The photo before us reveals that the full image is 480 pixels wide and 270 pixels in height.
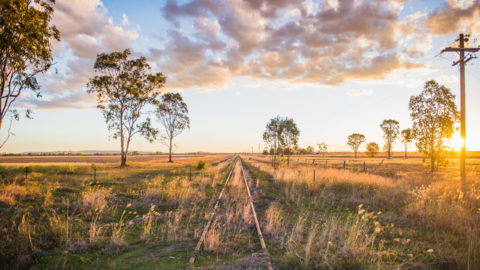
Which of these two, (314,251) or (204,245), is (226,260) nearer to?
(204,245)

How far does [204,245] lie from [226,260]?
34.5 inches

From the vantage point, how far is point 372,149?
9925 centimetres

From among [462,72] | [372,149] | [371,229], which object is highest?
[462,72]

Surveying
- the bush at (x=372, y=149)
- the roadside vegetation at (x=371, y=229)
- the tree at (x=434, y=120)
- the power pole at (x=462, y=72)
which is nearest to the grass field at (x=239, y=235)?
the roadside vegetation at (x=371, y=229)

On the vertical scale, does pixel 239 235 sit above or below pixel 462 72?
below

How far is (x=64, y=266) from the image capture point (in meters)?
4.56

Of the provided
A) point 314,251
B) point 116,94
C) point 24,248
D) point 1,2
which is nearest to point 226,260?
point 314,251

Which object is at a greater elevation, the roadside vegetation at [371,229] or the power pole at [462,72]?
the power pole at [462,72]

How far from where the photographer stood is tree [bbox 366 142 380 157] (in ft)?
323

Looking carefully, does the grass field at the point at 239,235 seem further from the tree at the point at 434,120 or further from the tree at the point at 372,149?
the tree at the point at 372,149

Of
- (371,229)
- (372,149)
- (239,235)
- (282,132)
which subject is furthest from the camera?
(372,149)

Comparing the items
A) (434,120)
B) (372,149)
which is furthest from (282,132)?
(372,149)

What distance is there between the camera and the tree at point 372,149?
323 ft

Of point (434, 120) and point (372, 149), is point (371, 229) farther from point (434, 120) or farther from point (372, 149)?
point (372, 149)
